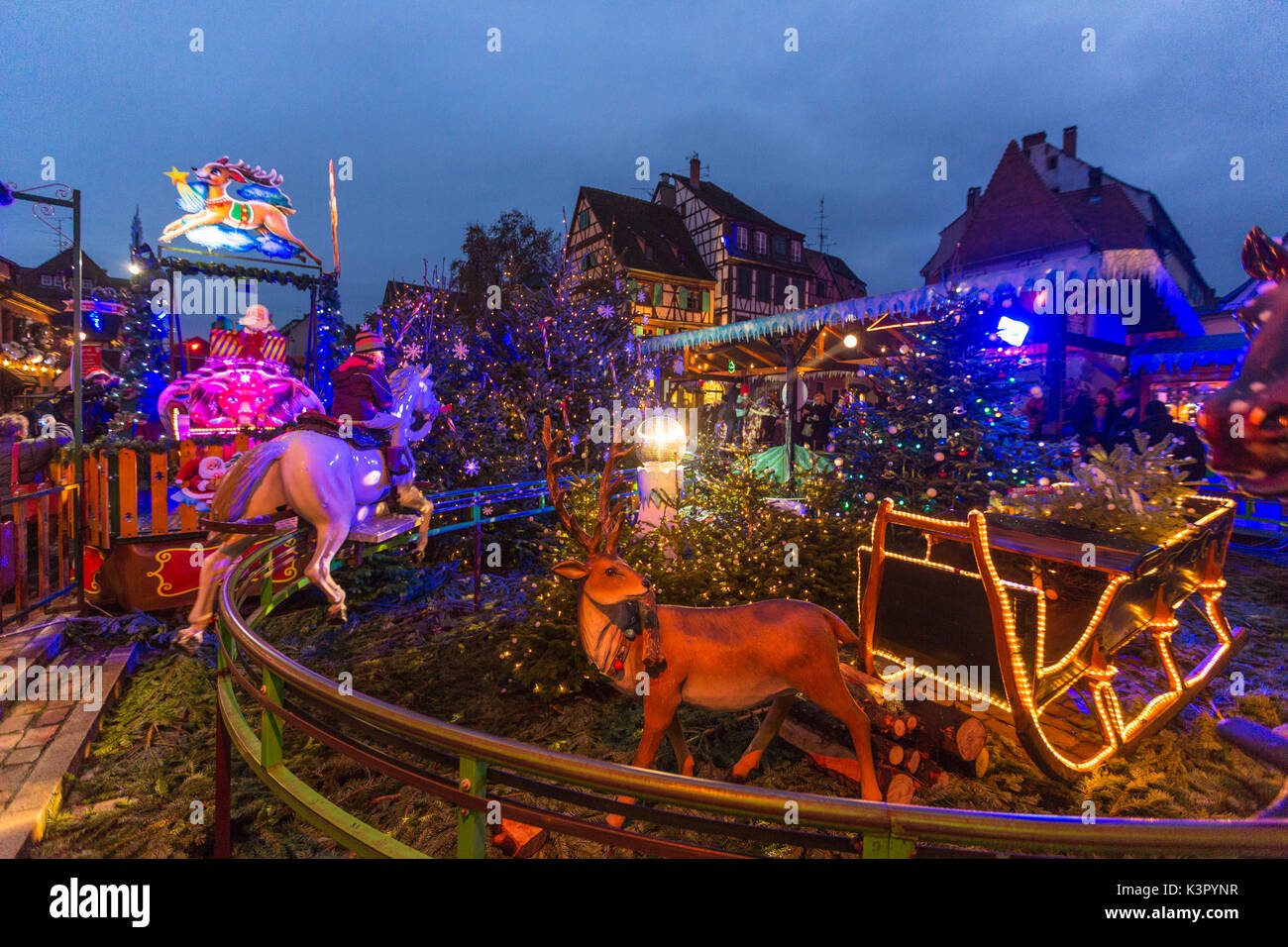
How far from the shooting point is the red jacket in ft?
16.4

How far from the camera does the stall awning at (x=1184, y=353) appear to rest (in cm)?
1384

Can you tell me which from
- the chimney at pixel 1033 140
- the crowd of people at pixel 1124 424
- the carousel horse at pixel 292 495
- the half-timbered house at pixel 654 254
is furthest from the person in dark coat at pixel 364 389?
the chimney at pixel 1033 140

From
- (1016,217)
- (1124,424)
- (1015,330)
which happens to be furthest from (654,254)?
(1124,424)

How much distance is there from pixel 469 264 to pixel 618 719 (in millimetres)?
25176

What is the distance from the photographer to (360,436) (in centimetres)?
546

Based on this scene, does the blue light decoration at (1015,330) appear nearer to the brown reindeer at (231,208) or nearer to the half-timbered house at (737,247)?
the brown reindeer at (231,208)

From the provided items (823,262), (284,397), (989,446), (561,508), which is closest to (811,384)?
(823,262)

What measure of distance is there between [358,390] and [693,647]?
13.1 ft

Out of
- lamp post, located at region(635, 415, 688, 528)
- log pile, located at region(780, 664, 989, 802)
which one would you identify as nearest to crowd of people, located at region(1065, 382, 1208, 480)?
lamp post, located at region(635, 415, 688, 528)

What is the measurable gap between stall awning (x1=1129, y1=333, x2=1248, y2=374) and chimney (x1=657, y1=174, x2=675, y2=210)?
2645cm

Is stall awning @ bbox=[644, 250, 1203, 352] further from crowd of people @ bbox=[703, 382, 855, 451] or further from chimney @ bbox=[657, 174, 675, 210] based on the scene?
chimney @ bbox=[657, 174, 675, 210]

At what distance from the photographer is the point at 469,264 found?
25.4m

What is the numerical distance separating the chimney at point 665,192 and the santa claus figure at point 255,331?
3211cm

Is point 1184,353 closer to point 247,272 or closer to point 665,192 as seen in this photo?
point 247,272
